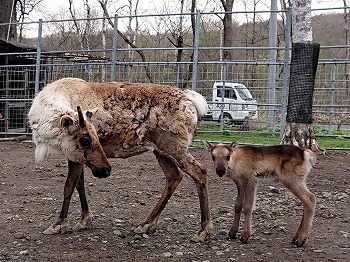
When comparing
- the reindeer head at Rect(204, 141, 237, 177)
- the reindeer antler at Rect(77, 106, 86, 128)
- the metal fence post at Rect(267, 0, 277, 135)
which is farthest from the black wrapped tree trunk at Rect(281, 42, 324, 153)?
the reindeer antler at Rect(77, 106, 86, 128)

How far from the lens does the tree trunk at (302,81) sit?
10.4 m

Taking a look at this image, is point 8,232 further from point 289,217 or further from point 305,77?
point 305,77

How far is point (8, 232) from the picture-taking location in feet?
18.4

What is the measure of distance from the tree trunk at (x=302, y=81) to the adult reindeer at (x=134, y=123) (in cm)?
491

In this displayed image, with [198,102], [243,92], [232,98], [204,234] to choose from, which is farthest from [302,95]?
[232,98]

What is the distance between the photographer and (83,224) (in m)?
5.81

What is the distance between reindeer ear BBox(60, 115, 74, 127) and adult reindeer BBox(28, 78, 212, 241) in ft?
0.83

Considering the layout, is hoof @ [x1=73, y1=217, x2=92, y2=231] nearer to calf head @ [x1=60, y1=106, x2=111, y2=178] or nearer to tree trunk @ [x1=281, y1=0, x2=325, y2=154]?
calf head @ [x1=60, y1=106, x2=111, y2=178]

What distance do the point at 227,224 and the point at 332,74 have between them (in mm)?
10698

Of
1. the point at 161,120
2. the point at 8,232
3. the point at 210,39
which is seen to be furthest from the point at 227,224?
the point at 210,39

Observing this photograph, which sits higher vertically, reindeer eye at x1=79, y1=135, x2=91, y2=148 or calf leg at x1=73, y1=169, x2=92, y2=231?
reindeer eye at x1=79, y1=135, x2=91, y2=148

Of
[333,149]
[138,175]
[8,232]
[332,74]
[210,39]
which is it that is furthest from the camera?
[210,39]

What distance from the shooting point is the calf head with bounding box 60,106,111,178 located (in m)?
5.14

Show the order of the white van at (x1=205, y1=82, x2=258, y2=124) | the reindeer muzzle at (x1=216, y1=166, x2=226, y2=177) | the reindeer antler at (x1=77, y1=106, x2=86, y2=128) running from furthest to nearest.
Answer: the white van at (x1=205, y1=82, x2=258, y2=124)
the reindeer muzzle at (x1=216, y1=166, x2=226, y2=177)
the reindeer antler at (x1=77, y1=106, x2=86, y2=128)
